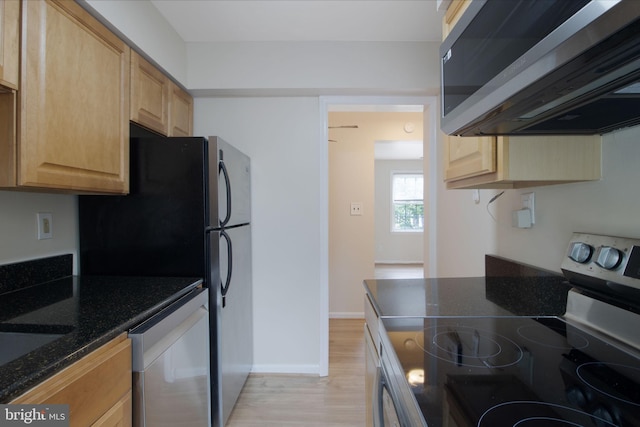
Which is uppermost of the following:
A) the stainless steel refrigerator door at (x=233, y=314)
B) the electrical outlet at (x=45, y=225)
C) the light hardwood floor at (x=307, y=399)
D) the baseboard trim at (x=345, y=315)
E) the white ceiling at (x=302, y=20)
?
the white ceiling at (x=302, y=20)

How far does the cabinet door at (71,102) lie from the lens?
1067 millimetres

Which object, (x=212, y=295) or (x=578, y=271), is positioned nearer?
(x=578, y=271)

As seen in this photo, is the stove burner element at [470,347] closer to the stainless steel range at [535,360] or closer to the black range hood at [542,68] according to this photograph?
the stainless steel range at [535,360]

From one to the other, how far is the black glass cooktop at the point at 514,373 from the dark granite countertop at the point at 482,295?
0.25 feet

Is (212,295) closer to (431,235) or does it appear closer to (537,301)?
(537,301)

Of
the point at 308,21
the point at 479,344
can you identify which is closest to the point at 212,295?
the point at 479,344

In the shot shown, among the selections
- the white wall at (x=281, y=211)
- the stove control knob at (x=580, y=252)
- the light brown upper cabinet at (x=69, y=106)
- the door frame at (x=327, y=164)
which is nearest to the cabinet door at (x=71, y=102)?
the light brown upper cabinet at (x=69, y=106)

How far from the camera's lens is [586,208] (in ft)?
3.34

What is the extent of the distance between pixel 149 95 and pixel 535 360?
6.81 ft

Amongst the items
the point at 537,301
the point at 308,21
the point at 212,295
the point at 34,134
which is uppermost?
the point at 308,21

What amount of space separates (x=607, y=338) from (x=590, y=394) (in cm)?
35

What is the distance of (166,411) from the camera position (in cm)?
115

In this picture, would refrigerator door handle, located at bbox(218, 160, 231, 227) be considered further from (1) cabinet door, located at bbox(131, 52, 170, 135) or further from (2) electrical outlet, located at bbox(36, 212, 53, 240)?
(2) electrical outlet, located at bbox(36, 212, 53, 240)

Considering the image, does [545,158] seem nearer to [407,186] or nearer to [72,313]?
[72,313]
